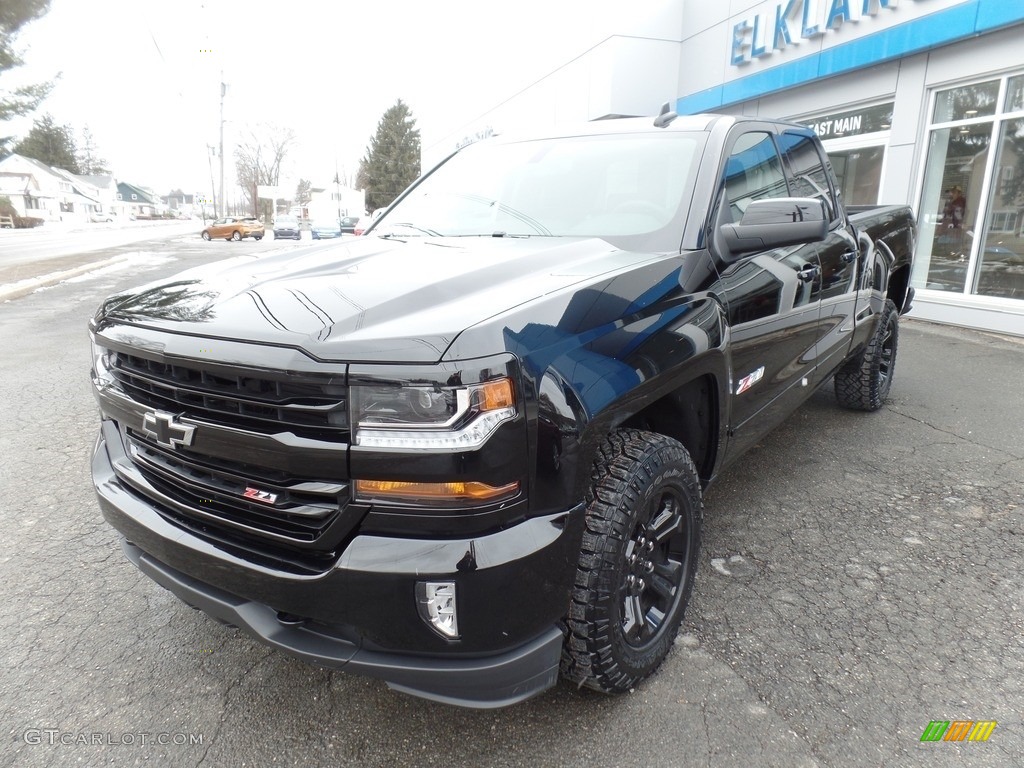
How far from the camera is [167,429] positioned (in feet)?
5.86

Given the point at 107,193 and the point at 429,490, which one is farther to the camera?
the point at 107,193

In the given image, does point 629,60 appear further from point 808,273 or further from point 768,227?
point 768,227

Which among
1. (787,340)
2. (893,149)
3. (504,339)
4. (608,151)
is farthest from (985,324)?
(504,339)

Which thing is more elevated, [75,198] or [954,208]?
[75,198]

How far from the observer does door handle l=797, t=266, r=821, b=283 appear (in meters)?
3.03

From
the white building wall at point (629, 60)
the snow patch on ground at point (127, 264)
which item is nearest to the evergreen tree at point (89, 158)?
the snow patch on ground at point (127, 264)

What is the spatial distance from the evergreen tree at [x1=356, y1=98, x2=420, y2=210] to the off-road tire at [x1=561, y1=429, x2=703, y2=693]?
58.2 metres

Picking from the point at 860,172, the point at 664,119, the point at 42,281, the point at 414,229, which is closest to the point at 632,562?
the point at 414,229

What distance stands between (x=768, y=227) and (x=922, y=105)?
801cm

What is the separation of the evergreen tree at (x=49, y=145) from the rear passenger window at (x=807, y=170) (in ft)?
342

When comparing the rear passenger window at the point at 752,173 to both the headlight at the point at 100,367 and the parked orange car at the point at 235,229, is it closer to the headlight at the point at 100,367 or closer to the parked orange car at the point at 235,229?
the headlight at the point at 100,367

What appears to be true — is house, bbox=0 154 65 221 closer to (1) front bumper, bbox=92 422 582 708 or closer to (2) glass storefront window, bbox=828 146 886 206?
(2) glass storefront window, bbox=828 146 886 206

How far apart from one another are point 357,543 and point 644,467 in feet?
2.73

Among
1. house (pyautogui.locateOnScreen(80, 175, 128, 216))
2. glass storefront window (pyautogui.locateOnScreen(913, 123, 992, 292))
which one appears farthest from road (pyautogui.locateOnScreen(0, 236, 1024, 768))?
house (pyautogui.locateOnScreen(80, 175, 128, 216))
